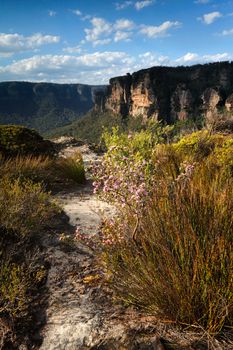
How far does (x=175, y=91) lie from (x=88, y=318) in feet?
343

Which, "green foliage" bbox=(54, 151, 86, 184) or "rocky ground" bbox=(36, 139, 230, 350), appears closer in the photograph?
"rocky ground" bbox=(36, 139, 230, 350)

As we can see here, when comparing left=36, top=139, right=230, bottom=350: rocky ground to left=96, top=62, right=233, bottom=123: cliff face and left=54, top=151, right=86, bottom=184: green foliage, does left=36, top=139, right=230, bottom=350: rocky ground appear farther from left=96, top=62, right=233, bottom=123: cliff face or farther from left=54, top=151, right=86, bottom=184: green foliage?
left=96, top=62, right=233, bottom=123: cliff face

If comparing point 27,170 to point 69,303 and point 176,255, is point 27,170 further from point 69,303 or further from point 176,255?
point 176,255

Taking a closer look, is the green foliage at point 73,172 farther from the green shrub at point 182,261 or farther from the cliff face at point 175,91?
the cliff face at point 175,91

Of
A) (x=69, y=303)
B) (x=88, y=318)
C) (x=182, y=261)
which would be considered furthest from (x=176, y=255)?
(x=69, y=303)

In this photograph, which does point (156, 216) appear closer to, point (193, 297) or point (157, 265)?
point (157, 265)

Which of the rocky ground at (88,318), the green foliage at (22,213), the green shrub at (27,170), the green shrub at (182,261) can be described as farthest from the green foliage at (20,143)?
the green shrub at (182,261)

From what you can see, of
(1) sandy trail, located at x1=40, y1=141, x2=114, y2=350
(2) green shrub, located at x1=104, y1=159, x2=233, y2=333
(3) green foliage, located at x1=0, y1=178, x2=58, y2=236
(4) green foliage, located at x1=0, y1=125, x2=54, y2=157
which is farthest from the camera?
(4) green foliage, located at x1=0, y1=125, x2=54, y2=157

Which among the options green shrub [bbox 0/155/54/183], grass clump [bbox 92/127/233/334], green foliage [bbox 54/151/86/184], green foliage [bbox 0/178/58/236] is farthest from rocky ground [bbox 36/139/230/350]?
green foliage [bbox 54/151/86/184]

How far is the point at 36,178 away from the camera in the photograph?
7.79 m

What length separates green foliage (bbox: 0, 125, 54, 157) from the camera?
9609mm

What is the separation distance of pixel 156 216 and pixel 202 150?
5183mm

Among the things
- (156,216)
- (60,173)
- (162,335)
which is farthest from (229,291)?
(60,173)

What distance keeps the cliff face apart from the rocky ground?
88492 millimetres
